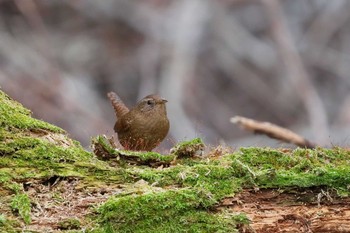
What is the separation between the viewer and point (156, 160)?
4605mm

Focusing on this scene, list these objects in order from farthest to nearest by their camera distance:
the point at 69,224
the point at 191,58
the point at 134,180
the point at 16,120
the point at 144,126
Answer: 1. the point at 191,58
2. the point at 144,126
3. the point at 16,120
4. the point at 134,180
5. the point at 69,224

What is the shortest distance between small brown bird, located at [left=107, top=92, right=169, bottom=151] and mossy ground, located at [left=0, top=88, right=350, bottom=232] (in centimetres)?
154

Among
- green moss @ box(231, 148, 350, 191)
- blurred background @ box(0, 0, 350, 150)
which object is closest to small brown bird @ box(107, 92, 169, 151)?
green moss @ box(231, 148, 350, 191)

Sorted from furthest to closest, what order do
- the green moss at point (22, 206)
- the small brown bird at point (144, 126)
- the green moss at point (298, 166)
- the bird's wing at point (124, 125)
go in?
the bird's wing at point (124, 125)
the small brown bird at point (144, 126)
the green moss at point (298, 166)
the green moss at point (22, 206)

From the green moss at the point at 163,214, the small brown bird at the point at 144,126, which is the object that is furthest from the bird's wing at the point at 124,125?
the green moss at the point at 163,214

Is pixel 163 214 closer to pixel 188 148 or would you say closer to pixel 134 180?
pixel 134 180

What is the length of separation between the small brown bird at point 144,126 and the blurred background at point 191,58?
2228 mm

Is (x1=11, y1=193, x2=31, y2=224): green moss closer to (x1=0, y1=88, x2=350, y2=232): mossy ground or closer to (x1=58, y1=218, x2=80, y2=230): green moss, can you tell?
(x1=0, y1=88, x2=350, y2=232): mossy ground

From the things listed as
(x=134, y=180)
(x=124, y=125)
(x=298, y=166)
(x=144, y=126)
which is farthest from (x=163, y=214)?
(x=124, y=125)

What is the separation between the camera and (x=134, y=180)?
4414 millimetres

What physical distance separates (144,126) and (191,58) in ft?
11.3

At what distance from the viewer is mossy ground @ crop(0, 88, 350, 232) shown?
13.6 ft

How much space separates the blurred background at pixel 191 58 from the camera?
30.7 ft

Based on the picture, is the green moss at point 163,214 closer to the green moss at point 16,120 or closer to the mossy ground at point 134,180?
the mossy ground at point 134,180
